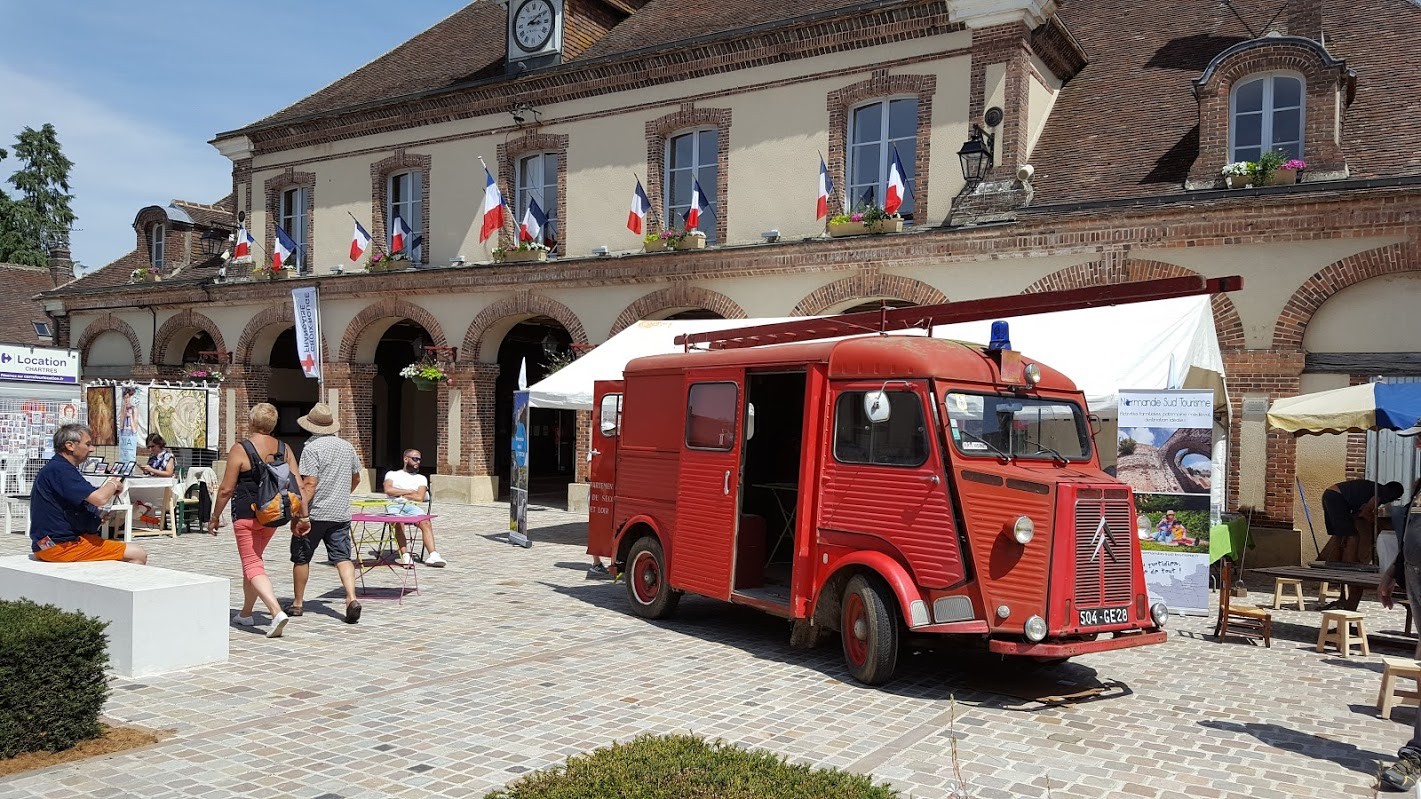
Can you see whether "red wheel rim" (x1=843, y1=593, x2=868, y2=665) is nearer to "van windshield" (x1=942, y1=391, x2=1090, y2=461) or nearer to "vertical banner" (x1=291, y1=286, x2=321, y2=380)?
"van windshield" (x1=942, y1=391, x2=1090, y2=461)

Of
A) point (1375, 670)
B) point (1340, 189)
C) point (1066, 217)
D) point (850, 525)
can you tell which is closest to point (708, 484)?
point (850, 525)

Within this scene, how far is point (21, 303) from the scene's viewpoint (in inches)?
1323

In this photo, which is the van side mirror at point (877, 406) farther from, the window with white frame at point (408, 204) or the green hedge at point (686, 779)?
the window with white frame at point (408, 204)

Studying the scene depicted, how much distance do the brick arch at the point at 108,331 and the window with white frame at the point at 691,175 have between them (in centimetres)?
1587

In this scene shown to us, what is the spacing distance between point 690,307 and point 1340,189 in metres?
9.66

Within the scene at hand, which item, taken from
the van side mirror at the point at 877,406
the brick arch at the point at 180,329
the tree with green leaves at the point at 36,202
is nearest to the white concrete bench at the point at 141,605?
the van side mirror at the point at 877,406

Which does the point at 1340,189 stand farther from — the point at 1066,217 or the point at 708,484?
the point at 708,484

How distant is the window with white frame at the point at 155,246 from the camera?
2706cm

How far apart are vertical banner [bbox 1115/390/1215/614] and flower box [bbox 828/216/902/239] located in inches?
244

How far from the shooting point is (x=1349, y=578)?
9.11m

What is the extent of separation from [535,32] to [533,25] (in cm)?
16

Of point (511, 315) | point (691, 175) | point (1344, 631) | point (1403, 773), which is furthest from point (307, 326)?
point (1403, 773)

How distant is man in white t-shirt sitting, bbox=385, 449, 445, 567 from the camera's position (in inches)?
404

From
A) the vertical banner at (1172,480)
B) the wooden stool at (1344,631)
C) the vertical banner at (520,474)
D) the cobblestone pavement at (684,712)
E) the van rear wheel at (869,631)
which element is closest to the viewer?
the cobblestone pavement at (684,712)
